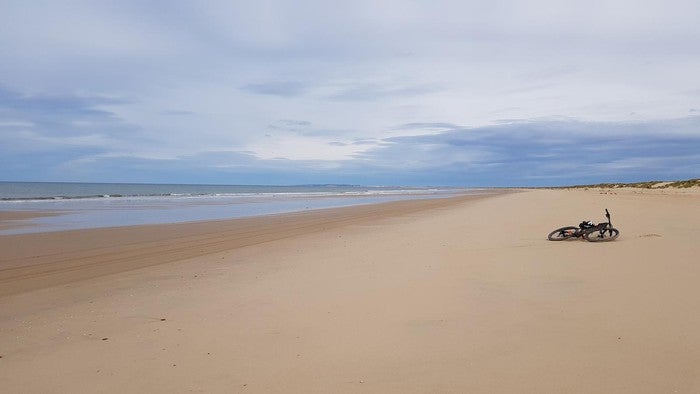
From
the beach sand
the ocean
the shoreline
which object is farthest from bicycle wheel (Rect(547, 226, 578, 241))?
the ocean

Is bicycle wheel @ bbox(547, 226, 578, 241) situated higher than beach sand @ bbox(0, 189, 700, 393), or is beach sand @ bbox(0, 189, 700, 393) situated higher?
bicycle wheel @ bbox(547, 226, 578, 241)

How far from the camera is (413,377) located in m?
4.09

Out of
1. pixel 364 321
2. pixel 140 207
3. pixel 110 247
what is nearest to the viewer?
pixel 364 321

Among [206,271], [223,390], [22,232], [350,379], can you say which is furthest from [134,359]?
[22,232]

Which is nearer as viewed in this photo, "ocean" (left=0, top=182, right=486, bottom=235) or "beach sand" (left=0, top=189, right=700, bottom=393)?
"beach sand" (left=0, top=189, right=700, bottom=393)

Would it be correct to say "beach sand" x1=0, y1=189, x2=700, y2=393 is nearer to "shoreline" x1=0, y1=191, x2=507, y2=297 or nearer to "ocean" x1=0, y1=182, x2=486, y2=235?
"shoreline" x1=0, y1=191, x2=507, y2=297

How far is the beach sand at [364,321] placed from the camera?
4105mm

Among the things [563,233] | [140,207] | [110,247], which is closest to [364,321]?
[563,233]

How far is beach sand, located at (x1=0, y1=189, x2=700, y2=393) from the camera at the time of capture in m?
4.11

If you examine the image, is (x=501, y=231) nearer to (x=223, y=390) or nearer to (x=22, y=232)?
(x=223, y=390)

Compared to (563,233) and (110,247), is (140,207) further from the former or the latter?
(563,233)

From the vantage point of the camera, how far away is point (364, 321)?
564 centimetres

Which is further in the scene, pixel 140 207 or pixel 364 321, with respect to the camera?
pixel 140 207

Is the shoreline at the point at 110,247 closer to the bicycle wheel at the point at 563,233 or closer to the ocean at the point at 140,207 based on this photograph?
the ocean at the point at 140,207
